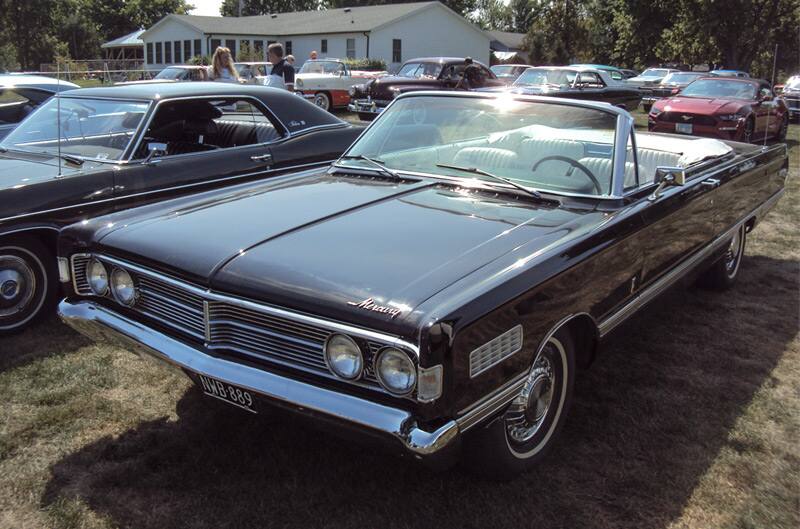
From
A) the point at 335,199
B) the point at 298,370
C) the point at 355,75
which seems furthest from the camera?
the point at 355,75

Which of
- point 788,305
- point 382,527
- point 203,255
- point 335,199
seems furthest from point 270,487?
point 788,305

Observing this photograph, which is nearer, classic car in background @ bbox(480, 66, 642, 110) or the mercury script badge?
the mercury script badge

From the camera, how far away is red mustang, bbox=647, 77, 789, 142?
40.5ft

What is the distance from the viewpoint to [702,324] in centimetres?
475

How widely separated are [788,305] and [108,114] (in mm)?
5149

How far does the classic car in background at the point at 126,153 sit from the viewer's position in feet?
14.4

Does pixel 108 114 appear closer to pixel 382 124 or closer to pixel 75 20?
pixel 382 124

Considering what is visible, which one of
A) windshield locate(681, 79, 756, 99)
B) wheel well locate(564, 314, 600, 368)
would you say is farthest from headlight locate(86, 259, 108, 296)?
windshield locate(681, 79, 756, 99)

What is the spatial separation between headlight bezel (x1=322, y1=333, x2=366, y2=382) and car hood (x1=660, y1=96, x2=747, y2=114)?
→ 11.8 meters

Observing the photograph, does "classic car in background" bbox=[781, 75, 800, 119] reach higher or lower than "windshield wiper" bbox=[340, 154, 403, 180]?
higher

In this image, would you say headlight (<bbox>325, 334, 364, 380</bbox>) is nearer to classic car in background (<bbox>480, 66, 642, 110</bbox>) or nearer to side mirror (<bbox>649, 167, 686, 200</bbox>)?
side mirror (<bbox>649, 167, 686, 200</bbox>)

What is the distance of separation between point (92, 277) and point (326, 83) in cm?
1712

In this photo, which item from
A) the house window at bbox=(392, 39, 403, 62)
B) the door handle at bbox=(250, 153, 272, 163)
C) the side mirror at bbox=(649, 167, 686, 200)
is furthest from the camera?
the house window at bbox=(392, 39, 403, 62)

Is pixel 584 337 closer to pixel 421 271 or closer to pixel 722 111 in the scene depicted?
pixel 421 271
